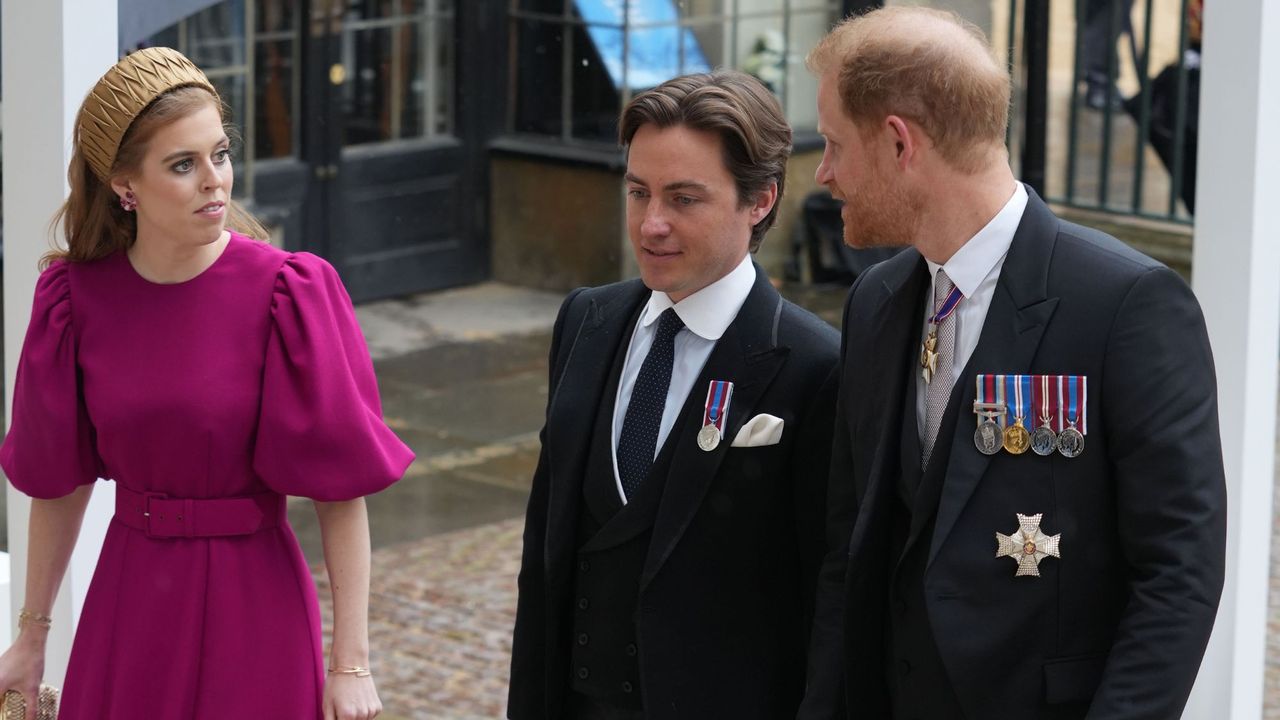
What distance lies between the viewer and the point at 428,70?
11.6m

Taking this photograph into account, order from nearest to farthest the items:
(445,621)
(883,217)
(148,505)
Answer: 1. (883,217)
2. (148,505)
3. (445,621)

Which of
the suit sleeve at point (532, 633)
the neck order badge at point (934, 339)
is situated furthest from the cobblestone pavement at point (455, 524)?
the neck order badge at point (934, 339)

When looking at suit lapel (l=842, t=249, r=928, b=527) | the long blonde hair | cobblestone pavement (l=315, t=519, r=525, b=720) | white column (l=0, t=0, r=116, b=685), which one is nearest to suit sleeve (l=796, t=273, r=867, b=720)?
suit lapel (l=842, t=249, r=928, b=527)

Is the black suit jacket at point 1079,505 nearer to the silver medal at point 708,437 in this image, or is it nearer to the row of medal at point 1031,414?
the row of medal at point 1031,414

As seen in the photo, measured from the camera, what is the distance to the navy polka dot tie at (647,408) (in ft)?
9.45

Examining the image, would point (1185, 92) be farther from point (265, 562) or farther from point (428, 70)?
point (265, 562)

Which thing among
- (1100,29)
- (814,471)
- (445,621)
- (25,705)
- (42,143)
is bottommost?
(445,621)

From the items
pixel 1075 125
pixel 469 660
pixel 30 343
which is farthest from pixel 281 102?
pixel 30 343

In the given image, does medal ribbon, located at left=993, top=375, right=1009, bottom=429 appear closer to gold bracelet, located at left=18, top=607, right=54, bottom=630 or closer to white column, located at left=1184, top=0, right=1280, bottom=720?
white column, located at left=1184, top=0, right=1280, bottom=720

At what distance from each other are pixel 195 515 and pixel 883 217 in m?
1.19

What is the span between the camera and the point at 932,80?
2.49 m

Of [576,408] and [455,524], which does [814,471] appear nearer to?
[576,408]

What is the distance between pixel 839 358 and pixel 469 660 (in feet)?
11.0

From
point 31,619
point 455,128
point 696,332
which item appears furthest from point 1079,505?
point 455,128
